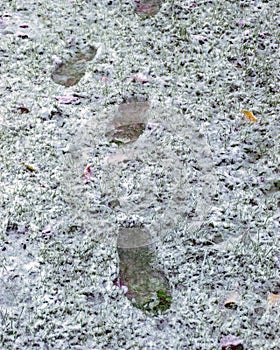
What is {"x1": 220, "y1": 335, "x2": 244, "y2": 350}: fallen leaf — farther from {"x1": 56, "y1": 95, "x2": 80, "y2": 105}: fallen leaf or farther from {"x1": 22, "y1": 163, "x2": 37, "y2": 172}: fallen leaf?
{"x1": 56, "y1": 95, "x2": 80, "y2": 105}: fallen leaf

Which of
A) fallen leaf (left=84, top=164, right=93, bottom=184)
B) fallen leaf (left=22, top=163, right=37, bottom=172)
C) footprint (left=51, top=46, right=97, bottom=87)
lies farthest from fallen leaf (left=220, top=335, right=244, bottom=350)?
footprint (left=51, top=46, right=97, bottom=87)

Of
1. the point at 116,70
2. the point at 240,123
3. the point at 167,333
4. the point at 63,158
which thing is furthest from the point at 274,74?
the point at 167,333

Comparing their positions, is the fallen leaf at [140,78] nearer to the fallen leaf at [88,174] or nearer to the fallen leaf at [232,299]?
the fallen leaf at [88,174]

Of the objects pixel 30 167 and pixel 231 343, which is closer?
pixel 231 343

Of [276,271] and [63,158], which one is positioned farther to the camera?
[63,158]

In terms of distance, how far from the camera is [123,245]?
3117 mm

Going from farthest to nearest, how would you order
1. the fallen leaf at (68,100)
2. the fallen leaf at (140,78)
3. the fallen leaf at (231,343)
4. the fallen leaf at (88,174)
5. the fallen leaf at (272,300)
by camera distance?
1. the fallen leaf at (140,78)
2. the fallen leaf at (68,100)
3. the fallen leaf at (88,174)
4. the fallen leaf at (272,300)
5. the fallen leaf at (231,343)

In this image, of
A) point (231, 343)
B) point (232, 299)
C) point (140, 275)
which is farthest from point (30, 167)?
point (231, 343)

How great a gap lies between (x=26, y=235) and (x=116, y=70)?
5.27 feet

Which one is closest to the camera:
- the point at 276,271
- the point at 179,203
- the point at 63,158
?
the point at 276,271

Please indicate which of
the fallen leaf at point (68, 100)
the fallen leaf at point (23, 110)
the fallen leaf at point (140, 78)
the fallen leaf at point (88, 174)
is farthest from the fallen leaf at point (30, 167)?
the fallen leaf at point (140, 78)

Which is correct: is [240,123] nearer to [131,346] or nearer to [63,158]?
[63,158]

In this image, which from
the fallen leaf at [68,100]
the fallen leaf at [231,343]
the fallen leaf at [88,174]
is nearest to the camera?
the fallen leaf at [231,343]

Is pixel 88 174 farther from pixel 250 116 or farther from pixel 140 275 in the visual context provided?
pixel 250 116
